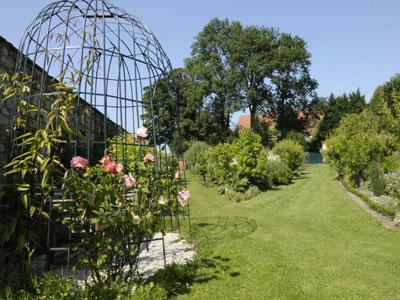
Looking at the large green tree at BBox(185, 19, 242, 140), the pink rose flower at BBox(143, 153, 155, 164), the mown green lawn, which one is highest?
the large green tree at BBox(185, 19, 242, 140)

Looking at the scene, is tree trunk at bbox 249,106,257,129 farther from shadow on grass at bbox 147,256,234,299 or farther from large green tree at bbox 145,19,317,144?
shadow on grass at bbox 147,256,234,299

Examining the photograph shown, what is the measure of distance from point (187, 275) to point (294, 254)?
194 centimetres

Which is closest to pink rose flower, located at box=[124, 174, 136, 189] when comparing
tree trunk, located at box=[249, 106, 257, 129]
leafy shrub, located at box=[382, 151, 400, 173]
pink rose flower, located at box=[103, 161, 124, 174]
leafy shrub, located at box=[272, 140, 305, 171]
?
pink rose flower, located at box=[103, 161, 124, 174]

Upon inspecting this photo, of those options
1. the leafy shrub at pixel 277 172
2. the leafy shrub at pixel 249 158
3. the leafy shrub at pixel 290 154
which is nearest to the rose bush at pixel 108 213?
the leafy shrub at pixel 249 158

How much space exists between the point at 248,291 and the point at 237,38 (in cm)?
3183

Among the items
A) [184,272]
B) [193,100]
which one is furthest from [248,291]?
[193,100]

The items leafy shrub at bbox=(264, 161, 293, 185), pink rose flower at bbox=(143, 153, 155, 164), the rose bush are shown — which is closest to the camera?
the rose bush

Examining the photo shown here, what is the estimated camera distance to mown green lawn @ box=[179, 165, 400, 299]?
387 centimetres

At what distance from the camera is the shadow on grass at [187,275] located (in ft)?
12.0

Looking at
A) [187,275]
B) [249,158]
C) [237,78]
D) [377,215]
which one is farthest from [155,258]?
[237,78]

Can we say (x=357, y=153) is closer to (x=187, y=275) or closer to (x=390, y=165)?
(x=390, y=165)

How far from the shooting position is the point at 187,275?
4008 mm

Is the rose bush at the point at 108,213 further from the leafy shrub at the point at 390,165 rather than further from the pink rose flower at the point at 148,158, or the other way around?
the leafy shrub at the point at 390,165

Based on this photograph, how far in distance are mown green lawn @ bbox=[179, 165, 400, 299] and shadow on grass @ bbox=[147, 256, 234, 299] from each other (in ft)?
0.05
